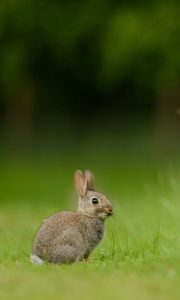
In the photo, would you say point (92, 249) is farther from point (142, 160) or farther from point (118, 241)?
point (142, 160)

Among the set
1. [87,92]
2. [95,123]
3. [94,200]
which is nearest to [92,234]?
[94,200]

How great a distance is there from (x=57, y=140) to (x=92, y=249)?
29.9 metres

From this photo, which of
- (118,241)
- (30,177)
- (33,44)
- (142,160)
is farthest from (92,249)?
(33,44)

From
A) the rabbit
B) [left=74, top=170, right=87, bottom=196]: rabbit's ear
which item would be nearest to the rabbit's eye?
the rabbit

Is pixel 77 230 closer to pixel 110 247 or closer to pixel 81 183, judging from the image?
pixel 81 183

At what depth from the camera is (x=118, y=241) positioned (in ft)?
44.8

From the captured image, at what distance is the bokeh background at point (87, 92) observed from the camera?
110 feet

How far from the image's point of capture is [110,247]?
12992 millimetres

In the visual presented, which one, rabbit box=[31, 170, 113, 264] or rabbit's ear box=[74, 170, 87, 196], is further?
rabbit's ear box=[74, 170, 87, 196]

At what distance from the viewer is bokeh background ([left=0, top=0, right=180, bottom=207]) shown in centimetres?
3359

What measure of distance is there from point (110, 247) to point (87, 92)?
3907 centimetres

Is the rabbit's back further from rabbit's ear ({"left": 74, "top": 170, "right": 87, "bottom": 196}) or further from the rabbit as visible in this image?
rabbit's ear ({"left": 74, "top": 170, "right": 87, "bottom": 196})

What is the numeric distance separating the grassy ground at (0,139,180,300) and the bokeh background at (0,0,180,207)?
1454mm

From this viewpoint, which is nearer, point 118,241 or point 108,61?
point 118,241
